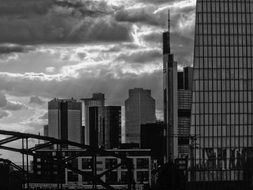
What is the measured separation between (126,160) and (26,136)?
14532 millimetres

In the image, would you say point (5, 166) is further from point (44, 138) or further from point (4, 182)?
point (44, 138)

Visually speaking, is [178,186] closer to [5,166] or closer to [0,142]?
[5,166]

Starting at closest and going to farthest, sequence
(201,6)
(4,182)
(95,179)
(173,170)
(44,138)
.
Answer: (44,138)
(95,179)
(4,182)
(173,170)
(201,6)

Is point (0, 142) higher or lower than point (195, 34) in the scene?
lower

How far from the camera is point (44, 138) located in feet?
396

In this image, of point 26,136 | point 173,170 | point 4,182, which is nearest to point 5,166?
point 4,182

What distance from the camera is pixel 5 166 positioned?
169m

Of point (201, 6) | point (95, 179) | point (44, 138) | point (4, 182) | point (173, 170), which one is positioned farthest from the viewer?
point (201, 6)

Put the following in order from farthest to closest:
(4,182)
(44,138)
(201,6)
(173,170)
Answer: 1. (201,6)
2. (173,170)
3. (4,182)
4. (44,138)

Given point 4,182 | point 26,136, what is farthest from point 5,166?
point 26,136

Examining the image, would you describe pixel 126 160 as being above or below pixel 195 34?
below

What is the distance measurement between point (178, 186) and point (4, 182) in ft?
166

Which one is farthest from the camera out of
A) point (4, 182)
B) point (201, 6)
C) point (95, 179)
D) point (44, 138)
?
point (201, 6)

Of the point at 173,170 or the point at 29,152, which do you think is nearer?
the point at 29,152
